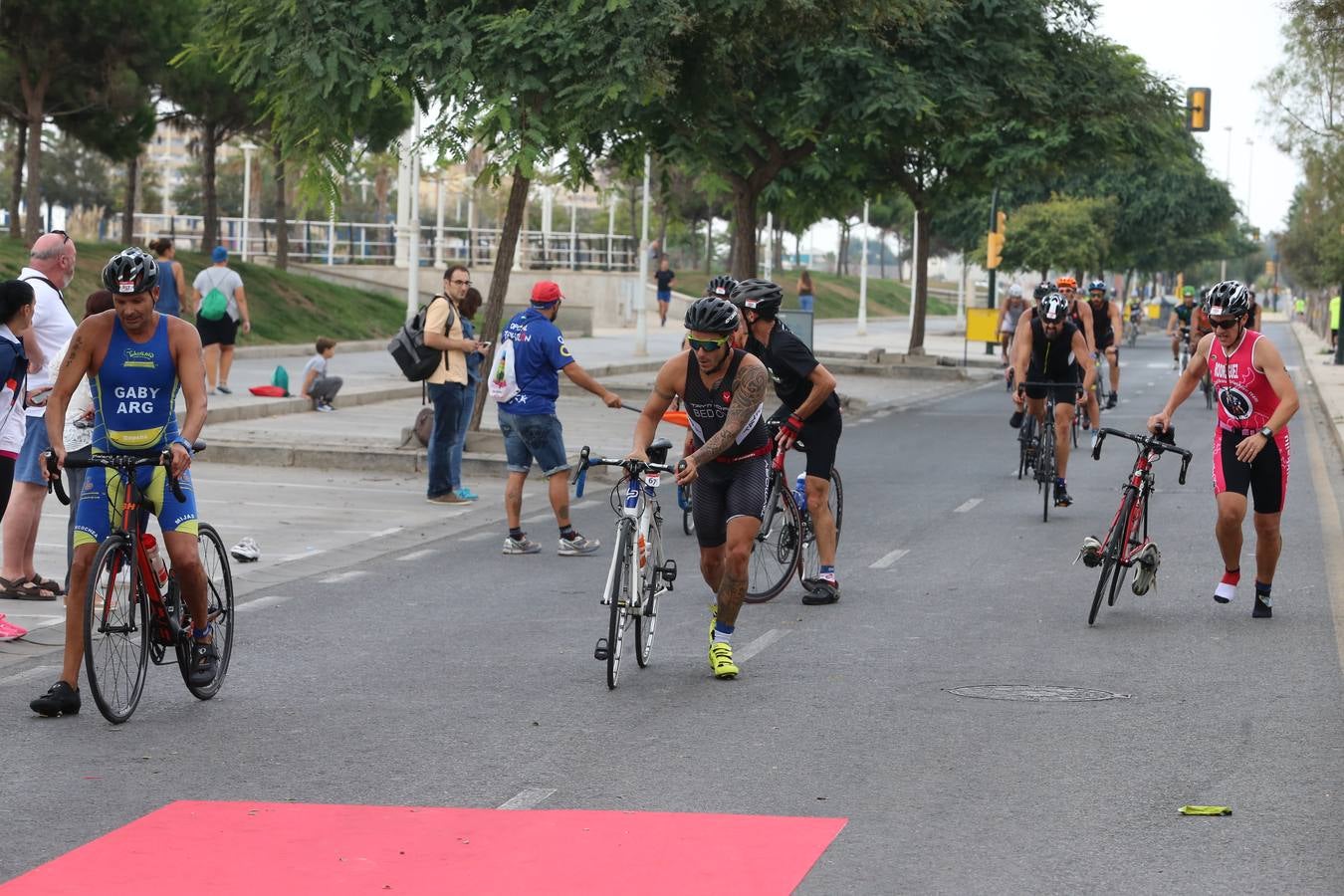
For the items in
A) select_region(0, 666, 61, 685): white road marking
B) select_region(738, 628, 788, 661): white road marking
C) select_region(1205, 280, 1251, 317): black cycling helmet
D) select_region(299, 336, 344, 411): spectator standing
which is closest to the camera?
select_region(0, 666, 61, 685): white road marking

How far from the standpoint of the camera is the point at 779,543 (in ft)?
38.5

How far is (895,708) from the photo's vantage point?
8.48 m

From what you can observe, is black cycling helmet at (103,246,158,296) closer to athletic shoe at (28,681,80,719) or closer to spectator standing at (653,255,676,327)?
athletic shoe at (28,681,80,719)

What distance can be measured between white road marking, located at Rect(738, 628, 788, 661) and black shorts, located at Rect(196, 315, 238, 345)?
50.3 feet

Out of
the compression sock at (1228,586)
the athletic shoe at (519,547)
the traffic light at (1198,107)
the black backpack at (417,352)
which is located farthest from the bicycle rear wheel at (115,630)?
the traffic light at (1198,107)

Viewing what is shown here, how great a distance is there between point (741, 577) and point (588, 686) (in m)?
0.88

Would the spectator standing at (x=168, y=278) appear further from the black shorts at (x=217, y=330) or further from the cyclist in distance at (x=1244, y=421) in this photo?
the cyclist in distance at (x=1244, y=421)

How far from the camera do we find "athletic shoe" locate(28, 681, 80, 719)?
26.3 ft

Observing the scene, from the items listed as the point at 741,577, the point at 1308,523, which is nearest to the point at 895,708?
the point at 741,577

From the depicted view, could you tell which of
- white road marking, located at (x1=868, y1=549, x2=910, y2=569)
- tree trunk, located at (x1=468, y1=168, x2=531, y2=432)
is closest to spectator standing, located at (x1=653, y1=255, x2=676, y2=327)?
tree trunk, located at (x1=468, y1=168, x2=531, y2=432)

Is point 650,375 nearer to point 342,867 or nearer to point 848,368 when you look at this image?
point 848,368

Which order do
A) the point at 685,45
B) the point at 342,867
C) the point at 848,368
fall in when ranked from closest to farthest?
the point at 342,867
the point at 685,45
the point at 848,368

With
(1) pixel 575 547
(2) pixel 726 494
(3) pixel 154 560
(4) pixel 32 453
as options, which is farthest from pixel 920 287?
(3) pixel 154 560

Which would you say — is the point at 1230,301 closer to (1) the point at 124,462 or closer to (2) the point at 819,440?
(2) the point at 819,440
